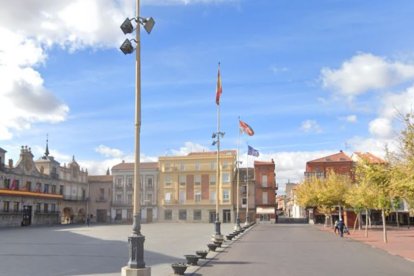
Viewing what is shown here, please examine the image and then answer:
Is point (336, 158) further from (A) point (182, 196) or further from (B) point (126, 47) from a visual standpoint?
(B) point (126, 47)

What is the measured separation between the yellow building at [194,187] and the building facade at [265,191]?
5.52 metres

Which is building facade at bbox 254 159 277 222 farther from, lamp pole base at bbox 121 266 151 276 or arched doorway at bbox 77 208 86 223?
lamp pole base at bbox 121 266 151 276

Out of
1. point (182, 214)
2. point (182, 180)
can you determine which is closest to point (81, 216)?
point (182, 214)

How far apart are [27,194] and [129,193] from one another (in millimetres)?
26137

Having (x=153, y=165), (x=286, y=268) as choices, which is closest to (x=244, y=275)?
(x=286, y=268)

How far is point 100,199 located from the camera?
102 metres

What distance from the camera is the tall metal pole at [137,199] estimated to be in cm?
1448

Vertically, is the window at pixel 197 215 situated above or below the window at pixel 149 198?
below

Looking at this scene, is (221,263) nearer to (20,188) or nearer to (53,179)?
(20,188)

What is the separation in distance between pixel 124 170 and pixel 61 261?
81.3m

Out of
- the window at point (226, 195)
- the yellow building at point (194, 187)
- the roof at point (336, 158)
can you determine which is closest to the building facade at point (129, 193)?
the yellow building at point (194, 187)

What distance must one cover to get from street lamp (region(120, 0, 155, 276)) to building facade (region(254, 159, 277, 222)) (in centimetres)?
8209

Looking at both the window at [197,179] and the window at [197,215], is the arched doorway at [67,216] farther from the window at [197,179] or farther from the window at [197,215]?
the window at [197,179]

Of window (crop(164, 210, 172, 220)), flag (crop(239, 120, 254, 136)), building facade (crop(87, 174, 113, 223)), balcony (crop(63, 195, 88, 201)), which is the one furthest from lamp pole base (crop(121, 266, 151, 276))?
building facade (crop(87, 174, 113, 223))
